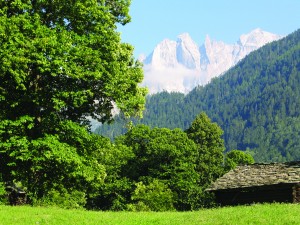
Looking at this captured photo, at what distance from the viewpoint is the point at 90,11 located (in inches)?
1152

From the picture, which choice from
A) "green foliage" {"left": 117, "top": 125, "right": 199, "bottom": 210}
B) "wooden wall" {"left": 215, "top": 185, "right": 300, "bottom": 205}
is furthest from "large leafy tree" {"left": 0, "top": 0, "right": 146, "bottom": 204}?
"green foliage" {"left": 117, "top": 125, "right": 199, "bottom": 210}

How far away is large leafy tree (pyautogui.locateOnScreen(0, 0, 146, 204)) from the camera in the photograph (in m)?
26.1

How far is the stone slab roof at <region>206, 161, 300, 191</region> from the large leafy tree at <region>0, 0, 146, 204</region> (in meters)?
15.9

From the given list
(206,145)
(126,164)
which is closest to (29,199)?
(126,164)

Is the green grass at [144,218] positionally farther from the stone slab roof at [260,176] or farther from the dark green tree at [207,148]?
the dark green tree at [207,148]

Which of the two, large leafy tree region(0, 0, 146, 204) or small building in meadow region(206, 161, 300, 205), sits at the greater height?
large leafy tree region(0, 0, 146, 204)

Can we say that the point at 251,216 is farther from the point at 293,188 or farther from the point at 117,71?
the point at 293,188

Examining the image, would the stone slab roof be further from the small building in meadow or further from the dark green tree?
the dark green tree

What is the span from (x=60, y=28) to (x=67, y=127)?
658 centimetres

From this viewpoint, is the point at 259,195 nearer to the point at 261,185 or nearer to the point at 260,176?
the point at 261,185

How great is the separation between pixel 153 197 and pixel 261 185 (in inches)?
1124

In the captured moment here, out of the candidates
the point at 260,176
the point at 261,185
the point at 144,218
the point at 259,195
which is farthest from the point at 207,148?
the point at 144,218

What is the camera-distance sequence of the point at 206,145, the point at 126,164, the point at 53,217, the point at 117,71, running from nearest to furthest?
the point at 53,217 → the point at 117,71 → the point at 126,164 → the point at 206,145

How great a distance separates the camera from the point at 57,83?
1171 inches
